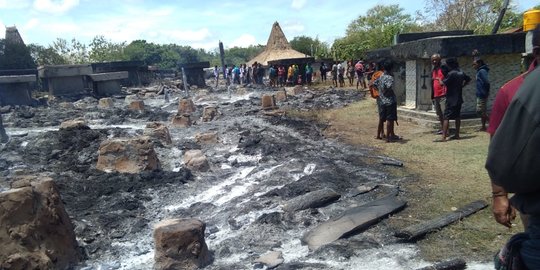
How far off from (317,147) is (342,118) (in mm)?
4407

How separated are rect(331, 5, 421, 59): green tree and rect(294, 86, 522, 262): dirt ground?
69.1 feet

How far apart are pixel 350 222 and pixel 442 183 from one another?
6.62 feet

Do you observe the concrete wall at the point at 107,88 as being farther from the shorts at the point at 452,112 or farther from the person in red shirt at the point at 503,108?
the person in red shirt at the point at 503,108

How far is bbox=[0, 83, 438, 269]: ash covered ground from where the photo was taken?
4320 mm

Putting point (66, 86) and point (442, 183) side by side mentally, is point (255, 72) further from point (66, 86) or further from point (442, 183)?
point (442, 183)

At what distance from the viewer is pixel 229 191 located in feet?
21.5

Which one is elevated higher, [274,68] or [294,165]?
[274,68]

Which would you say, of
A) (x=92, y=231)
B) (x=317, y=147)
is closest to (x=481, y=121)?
(x=317, y=147)

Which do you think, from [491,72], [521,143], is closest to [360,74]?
[491,72]

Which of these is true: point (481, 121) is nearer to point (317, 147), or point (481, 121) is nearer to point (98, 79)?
point (317, 147)

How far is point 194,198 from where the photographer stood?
6414 millimetres

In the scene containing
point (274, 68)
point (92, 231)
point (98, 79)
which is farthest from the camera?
point (274, 68)

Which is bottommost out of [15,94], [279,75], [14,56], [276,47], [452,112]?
[452,112]

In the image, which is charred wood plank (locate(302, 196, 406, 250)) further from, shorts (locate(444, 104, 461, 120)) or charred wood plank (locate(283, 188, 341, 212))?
shorts (locate(444, 104, 461, 120))
